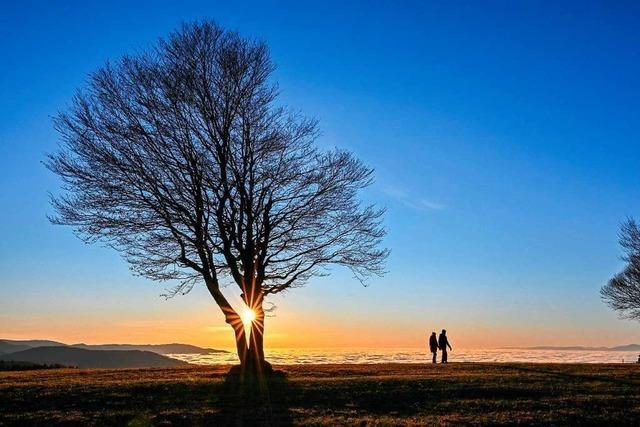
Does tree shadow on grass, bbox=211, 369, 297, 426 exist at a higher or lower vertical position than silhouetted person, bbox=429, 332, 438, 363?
lower

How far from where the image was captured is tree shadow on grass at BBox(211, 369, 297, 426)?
54.5 ft

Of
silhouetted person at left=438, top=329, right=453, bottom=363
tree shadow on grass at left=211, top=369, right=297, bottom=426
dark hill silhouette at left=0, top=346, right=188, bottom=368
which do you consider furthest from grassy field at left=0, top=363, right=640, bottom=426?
dark hill silhouette at left=0, top=346, right=188, bottom=368

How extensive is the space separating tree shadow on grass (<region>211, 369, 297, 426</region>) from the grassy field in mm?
30

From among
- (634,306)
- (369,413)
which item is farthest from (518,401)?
(634,306)

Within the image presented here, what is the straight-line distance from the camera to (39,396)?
20484 millimetres

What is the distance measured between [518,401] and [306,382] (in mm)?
8013

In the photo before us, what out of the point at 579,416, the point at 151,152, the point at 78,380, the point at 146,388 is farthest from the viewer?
the point at 151,152

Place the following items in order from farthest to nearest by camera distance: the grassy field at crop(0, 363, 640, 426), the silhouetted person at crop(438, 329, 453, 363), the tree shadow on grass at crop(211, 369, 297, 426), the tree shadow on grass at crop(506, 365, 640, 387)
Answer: the silhouetted person at crop(438, 329, 453, 363) → the tree shadow on grass at crop(506, 365, 640, 387) → the grassy field at crop(0, 363, 640, 426) → the tree shadow on grass at crop(211, 369, 297, 426)

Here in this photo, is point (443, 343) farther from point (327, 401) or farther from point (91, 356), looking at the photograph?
point (91, 356)

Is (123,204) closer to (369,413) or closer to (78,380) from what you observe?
(78,380)

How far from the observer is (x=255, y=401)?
1962 centimetres

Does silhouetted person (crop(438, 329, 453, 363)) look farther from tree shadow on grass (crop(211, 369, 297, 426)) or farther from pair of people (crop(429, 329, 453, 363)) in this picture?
tree shadow on grass (crop(211, 369, 297, 426))

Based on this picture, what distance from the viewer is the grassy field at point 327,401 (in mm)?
16781

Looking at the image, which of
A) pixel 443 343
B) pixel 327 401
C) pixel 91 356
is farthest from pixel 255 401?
pixel 91 356
